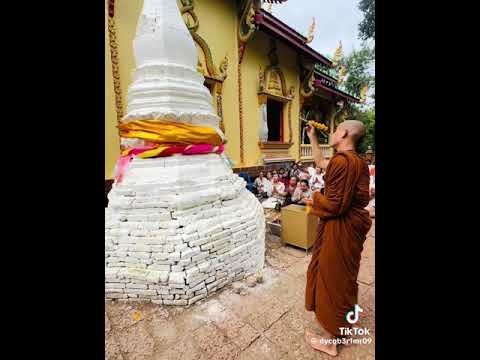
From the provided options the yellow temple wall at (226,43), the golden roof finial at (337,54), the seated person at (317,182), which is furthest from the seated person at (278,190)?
the golden roof finial at (337,54)

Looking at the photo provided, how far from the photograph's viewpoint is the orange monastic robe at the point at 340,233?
5.04ft

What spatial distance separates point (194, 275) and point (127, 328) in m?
0.67

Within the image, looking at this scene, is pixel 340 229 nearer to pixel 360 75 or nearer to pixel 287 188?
pixel 287 188

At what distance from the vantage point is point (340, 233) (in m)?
1.61

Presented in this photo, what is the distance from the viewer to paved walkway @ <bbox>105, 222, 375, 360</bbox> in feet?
5.50

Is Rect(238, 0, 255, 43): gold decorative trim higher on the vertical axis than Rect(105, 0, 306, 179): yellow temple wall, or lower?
higher

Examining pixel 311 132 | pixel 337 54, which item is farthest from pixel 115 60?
pixel 337 54

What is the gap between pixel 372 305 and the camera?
85.2 inches

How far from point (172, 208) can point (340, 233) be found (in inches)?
60.5

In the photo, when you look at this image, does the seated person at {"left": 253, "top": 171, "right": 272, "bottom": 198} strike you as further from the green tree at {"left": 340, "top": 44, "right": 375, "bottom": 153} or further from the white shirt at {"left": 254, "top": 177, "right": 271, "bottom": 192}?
the green tree at {"left": 340, "top": 44, "right": 375, "bottom": 153}

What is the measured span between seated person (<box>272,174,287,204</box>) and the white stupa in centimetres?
280

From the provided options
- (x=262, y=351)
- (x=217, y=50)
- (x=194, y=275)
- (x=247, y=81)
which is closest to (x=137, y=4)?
(x=217, y=50)

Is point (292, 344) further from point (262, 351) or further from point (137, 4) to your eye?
point (137, 4)

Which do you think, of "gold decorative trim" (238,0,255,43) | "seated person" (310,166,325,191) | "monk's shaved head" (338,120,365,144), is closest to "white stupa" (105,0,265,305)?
"monk's shaved head" (338,120,365,144)
